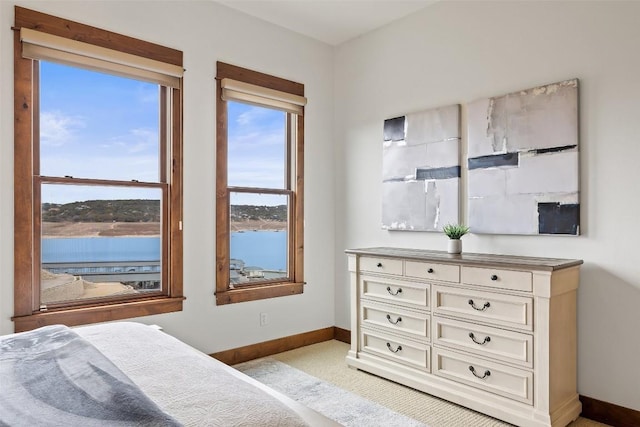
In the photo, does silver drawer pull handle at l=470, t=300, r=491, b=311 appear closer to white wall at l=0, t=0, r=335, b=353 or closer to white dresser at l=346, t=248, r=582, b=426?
white dresser at l=346, t=248, r=582, b=426

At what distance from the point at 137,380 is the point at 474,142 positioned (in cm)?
270

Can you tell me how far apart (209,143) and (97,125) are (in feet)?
2.59

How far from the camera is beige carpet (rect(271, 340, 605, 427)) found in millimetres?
2601

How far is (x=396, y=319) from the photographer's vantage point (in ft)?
10.4

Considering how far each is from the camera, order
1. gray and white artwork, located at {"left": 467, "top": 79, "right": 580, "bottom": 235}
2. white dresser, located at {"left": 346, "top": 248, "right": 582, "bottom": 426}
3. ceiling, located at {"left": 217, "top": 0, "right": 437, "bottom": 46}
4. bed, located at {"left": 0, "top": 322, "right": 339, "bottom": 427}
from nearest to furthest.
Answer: bed, located at {"left": 0, "top": 322, "right": 339, "bottom": 427} → white dresser, located at {"left": 346, "top": 248, "right": 582, "bottom": 426} → gray and white artwork, located at {"left": 467, "top": 79, "right": 580, "bottom": 235} → ceiling, located at {"left": 217, "top": 0, "right": 437, "bottom": 46}

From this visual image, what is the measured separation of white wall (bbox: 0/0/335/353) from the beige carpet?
304 millimetres

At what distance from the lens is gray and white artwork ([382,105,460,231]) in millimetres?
3318

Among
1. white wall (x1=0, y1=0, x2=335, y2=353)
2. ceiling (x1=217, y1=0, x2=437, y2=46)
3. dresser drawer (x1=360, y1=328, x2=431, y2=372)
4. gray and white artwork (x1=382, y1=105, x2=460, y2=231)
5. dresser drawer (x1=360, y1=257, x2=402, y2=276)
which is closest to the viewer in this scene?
white wall (x1=0, y1=0, x2=335, y2=353)

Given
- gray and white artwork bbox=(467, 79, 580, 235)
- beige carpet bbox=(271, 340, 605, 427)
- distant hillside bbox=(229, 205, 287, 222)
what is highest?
gray and white artwork bbox=(467, 79, 580, 235)

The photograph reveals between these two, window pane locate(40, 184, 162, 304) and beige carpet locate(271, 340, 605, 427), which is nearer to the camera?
beige carpet locate(271, 340, 605, 427)

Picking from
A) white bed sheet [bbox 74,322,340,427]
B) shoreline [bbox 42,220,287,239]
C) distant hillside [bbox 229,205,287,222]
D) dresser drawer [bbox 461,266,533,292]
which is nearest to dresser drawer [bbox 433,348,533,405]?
dresser drawer [bbox 461,266,533,292]

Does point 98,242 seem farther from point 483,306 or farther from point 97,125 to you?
point 483,306

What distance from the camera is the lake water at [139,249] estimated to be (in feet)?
9.25

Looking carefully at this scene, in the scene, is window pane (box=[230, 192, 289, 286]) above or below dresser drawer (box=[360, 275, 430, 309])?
above
